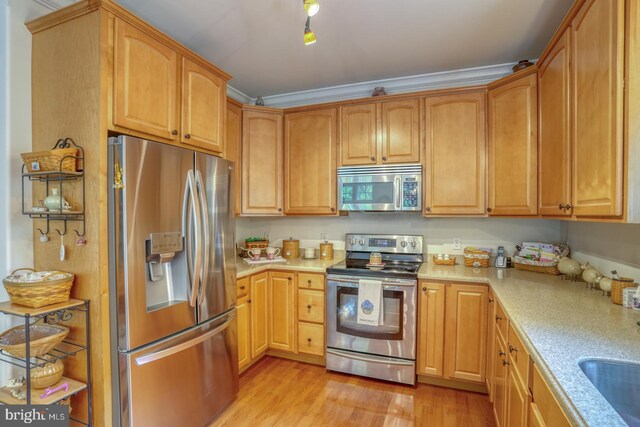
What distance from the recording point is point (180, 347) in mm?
1831

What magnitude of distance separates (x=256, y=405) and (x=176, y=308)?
1052mm

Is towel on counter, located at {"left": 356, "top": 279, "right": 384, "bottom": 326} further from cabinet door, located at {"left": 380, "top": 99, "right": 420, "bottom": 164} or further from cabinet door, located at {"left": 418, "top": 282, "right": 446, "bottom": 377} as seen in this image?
cabinet door, located at {"left": 380, "top": 99, "right": 420, "bottom": 164}

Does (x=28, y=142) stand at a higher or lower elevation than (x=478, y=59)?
lower

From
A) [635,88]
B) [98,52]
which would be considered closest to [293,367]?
[98,52]

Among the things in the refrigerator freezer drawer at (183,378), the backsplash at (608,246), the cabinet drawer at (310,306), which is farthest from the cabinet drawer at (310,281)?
the backsplash at (608,246)

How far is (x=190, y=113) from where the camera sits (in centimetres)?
202

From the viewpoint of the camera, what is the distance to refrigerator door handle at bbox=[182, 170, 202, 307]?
1848mm

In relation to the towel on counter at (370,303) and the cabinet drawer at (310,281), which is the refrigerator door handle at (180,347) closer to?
the cabinet drawer at (310,281)

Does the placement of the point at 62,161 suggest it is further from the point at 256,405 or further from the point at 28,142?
the point at 256,405

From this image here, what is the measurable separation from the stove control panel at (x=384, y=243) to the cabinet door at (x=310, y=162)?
0.40 meters

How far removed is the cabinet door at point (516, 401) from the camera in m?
1.32

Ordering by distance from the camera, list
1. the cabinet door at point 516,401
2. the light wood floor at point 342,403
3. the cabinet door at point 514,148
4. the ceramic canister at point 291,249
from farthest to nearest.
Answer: the ceramic canister at point 291,249 < the cabinet door at point 514,148 < the light wood floor at point 342,403 < the cabinet door at point 516,401

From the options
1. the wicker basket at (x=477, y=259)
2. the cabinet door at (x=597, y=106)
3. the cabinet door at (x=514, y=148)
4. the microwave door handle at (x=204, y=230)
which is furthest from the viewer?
the wicker basket at (x=477, y=259)

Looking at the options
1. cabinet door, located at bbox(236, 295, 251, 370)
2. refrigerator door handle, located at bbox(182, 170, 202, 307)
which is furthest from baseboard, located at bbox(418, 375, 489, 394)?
refrigerator door handle, located at bbox(182, 170, 202, 307)
